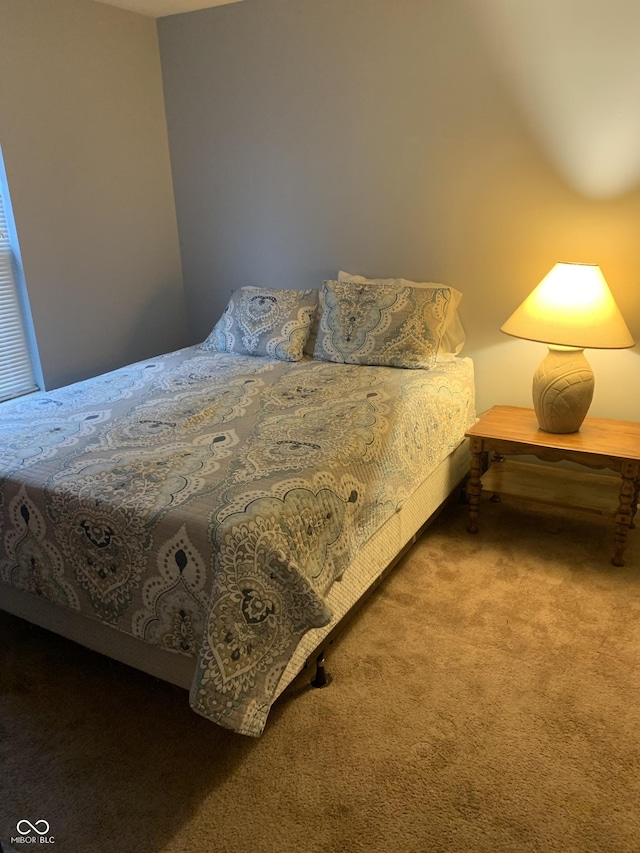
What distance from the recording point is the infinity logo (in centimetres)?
148

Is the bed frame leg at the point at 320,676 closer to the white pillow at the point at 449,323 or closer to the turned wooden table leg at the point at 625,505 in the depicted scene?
the turned wooden table leg at the point at 625,505

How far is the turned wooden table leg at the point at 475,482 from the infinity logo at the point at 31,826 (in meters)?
1.85

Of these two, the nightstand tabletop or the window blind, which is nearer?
the nightstand tabletop

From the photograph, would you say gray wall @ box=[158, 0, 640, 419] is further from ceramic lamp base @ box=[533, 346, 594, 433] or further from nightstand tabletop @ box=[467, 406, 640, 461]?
ceramic lamp base @ box=[533, 346, 594, 433]

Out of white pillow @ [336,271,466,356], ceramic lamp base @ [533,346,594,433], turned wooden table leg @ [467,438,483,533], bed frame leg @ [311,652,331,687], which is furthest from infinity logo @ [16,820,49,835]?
white pillow @ [336,271,466,356]

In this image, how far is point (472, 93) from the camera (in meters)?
2.79

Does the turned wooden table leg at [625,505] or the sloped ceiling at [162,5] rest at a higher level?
the sloped ceiling at [162,5]

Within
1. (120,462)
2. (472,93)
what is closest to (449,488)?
(120,462)

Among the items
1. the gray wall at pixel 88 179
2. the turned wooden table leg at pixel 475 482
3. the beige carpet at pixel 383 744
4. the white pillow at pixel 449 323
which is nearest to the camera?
the beige carpet at pixel 383 744

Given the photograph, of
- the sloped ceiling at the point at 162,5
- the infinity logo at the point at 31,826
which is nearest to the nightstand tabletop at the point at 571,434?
the infinity logo at the point at 31,826

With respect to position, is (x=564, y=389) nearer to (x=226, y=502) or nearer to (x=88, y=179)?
(x=226, y=502)

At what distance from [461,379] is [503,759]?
1.61 metres

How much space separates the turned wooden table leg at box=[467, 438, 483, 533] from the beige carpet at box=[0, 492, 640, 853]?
429 mm

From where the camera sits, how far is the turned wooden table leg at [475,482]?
2.63 m
